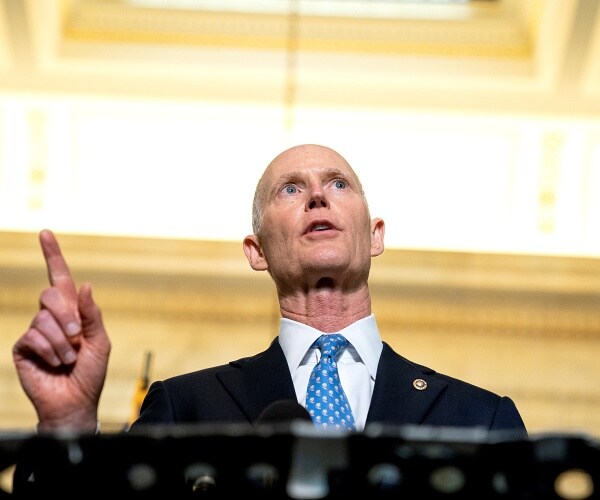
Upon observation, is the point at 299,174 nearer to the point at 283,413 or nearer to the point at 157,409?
the point at 157,409

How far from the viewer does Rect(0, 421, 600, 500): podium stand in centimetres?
93

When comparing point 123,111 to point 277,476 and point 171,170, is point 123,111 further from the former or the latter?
point 277,476

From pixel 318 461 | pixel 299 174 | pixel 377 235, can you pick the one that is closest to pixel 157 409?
pixel 299 174

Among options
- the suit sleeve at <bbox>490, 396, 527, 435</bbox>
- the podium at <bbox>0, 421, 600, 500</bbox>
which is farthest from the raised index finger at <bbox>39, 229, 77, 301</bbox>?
the suit sleeve at <bbox>490, 396, 527, 435</bbox>

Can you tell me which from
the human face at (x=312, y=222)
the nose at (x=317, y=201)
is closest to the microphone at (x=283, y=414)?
the human face at (x=312, y=222)

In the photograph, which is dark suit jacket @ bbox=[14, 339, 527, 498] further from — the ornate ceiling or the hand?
the ornate ceiling

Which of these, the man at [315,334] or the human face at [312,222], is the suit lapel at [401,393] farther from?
the human face at [312,222]

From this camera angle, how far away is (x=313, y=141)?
21.3 feet

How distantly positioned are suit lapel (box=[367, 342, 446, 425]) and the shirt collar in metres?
0.03

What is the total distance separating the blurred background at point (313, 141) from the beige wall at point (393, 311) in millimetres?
13

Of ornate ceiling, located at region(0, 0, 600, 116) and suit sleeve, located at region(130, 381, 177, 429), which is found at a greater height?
ornate ceiling, located at region(0, 0, 600, 116)

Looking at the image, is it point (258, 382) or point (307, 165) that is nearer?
point (258, 382)

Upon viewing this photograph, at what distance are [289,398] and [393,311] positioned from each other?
15.1ft

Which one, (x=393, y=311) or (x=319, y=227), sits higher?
(x=319, y=227)
